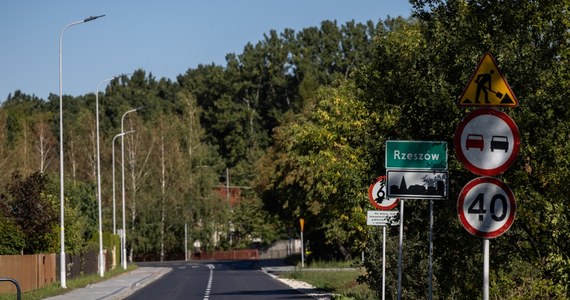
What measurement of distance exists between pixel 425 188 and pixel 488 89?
3.95 metres

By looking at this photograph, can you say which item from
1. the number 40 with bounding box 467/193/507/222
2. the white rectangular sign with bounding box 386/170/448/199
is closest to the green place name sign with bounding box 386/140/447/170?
the white rectangular sign with bounding box 386/170/448/199

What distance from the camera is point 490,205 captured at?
31.5ft

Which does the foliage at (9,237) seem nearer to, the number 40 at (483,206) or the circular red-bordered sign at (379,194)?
the circular red-bordered sign at (379,194)

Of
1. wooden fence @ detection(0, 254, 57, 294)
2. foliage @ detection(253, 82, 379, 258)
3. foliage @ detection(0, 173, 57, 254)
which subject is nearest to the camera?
foliage @ detection(253, 82, 379, 258)

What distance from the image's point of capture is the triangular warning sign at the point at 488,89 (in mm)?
10422

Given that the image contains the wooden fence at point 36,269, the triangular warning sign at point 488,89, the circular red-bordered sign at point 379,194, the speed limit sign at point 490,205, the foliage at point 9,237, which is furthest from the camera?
the foliage at point 9,237

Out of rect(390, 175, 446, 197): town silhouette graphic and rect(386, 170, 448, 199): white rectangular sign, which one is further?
rect(386, 170, 448, 199): white rectangular sign

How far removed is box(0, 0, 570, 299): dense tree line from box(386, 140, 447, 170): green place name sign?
38 centimetres

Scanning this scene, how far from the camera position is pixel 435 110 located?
1485 cm

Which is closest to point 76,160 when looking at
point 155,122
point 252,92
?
point 155,122

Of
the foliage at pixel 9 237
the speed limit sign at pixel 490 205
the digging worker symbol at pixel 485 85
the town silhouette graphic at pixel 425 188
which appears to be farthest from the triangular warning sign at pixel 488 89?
the foliage at pixel 9 237

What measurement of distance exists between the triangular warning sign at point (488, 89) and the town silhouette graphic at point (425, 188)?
11.5 feet

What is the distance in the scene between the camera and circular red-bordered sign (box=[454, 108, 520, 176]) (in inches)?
379

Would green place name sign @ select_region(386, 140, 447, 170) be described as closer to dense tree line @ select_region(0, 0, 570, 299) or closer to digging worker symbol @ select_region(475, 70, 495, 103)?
dense tree line @ select_region(0, 0, 570, 299)
